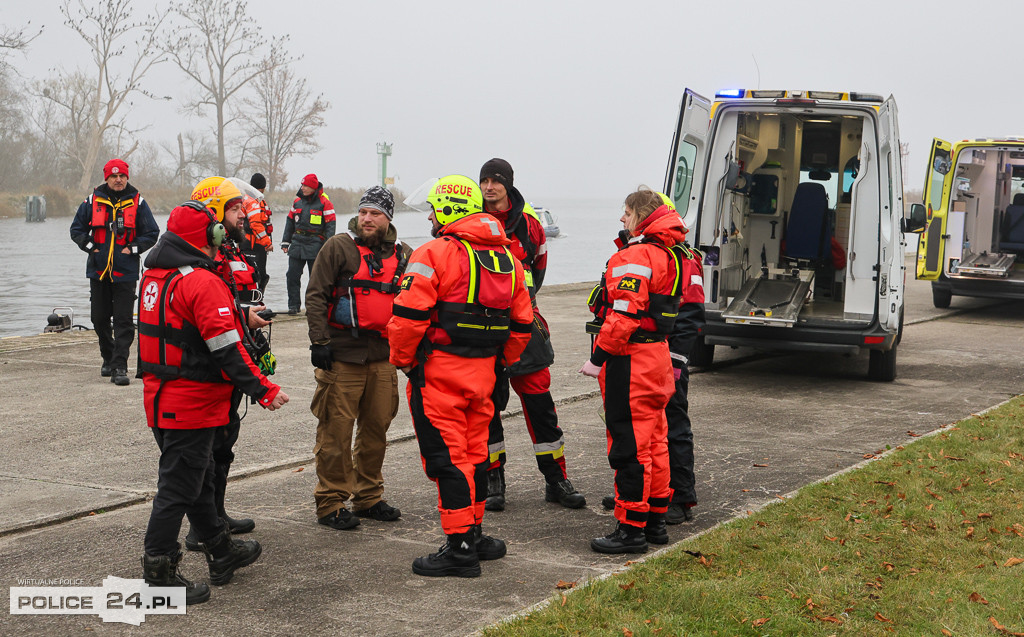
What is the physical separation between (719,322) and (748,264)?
2109 mm

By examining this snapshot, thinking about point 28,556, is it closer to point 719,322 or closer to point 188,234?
point 188,234

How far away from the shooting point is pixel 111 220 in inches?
362

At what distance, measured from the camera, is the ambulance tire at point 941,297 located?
16.5 m

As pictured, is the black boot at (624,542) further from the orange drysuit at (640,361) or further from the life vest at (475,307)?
the life vest at (475,307)

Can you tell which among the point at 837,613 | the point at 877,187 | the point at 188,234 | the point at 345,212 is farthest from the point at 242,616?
the point at 345,212

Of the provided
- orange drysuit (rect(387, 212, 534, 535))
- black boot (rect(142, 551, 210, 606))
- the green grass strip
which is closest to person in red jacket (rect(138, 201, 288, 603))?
black boot (rect(142, 551, 210, 606))

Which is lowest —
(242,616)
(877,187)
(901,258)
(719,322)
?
(242,616)

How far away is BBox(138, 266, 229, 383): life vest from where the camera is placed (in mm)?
4203

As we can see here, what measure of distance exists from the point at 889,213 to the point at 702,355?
7.90 ft

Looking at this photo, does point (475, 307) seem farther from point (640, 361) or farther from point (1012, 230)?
point (1012, 230)

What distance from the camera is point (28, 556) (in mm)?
4727

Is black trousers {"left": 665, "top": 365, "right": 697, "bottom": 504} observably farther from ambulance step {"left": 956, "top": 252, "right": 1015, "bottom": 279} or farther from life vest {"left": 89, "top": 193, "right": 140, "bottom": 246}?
ambulance step {"left": 956, "top": 252, "right": 1015, "bottom": 279}

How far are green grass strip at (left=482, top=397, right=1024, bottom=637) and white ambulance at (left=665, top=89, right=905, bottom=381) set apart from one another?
3.35 metres

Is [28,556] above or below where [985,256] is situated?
below
